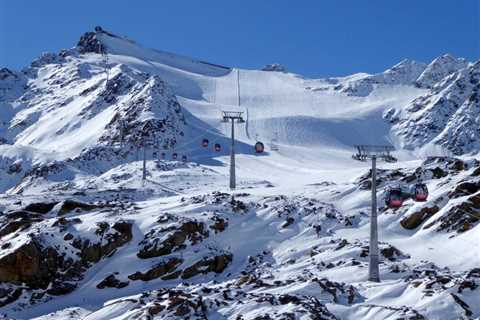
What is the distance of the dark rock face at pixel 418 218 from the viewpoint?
37.2 meters

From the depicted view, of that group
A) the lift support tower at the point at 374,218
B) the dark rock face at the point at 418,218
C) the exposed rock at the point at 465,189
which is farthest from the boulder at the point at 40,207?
the exposed rock at the point at 465,189

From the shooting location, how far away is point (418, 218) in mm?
37375

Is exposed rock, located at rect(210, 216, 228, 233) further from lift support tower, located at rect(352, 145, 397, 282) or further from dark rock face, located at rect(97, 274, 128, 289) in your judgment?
lift support tower, located at rect(352, 145, 397, 282)

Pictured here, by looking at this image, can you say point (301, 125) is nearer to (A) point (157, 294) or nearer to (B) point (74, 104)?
(B) point (74, 104)

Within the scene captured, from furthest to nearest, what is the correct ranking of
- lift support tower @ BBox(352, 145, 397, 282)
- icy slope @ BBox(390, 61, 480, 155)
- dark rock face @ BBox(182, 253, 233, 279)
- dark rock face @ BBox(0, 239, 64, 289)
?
1. icy slope @ BBox(390, 61, 480, 155)
2. dark rock face @ BBox(182, 253, 233, 279)
3. dark rock face @ BBox(0, 239, 64, 289)
4. lift support tower @ BBox(352, 145, 397, 282)

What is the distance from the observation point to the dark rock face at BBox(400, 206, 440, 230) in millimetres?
37188

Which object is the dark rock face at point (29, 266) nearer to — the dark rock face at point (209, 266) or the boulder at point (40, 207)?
the dark rock face at point (209, 266)

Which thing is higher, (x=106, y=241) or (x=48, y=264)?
(x=106, y=241)

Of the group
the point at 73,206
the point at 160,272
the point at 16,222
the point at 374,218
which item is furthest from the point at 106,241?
the point at 374,218

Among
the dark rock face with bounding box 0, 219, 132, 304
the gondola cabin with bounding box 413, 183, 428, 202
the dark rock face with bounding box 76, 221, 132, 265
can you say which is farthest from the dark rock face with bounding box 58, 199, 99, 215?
the gondola cabin with bounding box 413, 183, 428, 202

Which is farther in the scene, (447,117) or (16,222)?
(447,117)

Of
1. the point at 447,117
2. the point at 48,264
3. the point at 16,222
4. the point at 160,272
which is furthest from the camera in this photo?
the point at 447,117

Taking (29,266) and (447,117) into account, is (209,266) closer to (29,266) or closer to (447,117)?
(29,266)

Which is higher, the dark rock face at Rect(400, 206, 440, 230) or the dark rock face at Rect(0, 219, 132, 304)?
the dark rock face at Rect(400, 206, 440, 230)
